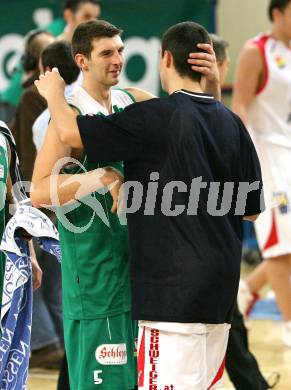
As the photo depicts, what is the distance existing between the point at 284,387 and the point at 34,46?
255 cm

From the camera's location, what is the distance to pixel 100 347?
3816mm

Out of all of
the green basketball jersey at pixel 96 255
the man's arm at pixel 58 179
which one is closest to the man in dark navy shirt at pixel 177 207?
the man's arm at pixel 58 179

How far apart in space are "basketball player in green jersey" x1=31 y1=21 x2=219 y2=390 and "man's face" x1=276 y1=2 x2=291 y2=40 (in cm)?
234

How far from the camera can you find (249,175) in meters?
3.52

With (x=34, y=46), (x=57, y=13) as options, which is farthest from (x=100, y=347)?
(x=57, y=13)

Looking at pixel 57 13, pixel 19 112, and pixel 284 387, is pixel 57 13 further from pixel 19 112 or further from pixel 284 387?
pixel 284 387

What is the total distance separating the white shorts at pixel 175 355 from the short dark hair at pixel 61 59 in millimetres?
1937

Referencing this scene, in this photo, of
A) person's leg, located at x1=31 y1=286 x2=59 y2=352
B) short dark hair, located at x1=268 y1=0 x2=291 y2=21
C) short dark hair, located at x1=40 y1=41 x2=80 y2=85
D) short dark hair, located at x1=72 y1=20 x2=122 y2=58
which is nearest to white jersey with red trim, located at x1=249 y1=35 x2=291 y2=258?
short dark hair, located at x1=268 y1=0 x2=291 y2=21

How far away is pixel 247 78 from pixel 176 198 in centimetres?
284

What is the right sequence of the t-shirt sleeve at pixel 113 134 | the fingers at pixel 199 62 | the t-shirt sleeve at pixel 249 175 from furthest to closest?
the t-shirt sleeve at pixel 249 175 → the fingers at pixel 199 62 → the t-shirt sleeve at pixel 113 134

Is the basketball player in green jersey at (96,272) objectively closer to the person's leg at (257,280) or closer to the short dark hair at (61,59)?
the short dark hair at (61,59)

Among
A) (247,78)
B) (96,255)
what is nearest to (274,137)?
(247,78)

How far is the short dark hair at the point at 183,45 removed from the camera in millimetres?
3346

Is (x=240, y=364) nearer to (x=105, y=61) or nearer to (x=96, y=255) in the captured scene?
(x=96, y=255)
